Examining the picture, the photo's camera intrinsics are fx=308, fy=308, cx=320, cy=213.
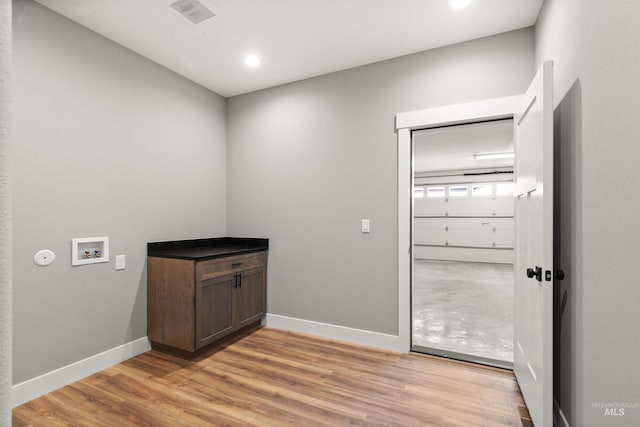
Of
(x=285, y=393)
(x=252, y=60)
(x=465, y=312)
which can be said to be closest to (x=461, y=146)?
(x=465, y=312)

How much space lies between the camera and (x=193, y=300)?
2.59 meters

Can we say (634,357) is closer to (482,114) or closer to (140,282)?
(482,114)

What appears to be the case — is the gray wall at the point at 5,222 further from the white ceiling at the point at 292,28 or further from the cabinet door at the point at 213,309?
the cabinet door at the point at 213,309

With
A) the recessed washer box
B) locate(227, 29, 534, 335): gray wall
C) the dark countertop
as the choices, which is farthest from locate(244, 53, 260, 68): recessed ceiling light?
the recessed washer box

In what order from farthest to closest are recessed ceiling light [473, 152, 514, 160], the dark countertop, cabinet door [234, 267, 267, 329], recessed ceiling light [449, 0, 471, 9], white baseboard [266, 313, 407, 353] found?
1. recessed ceiling light [473, 152, 514, 160]
2. cabinet door [234, 267, 267, 329]
3. white baseboard [266, 313, 407, 353]
4. the dark countertop
5. recessed ceiling light [449, 0, 471, 9]

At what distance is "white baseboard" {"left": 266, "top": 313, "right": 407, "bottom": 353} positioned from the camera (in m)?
2.87

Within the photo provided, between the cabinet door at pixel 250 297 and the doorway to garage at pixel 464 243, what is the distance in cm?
162

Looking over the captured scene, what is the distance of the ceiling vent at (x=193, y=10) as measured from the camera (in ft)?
7.10

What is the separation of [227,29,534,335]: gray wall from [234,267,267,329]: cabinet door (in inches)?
4.5

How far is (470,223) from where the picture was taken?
8258mm

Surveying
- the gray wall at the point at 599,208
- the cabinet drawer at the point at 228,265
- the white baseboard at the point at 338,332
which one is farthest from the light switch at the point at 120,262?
the gray wall at the point at 599,208

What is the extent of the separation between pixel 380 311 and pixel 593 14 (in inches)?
98.2

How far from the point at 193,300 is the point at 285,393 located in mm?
1068

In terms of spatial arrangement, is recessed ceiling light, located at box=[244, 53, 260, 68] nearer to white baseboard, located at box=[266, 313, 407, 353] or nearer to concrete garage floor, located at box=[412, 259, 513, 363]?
white baseboard, located at box=[266, 313, 407, 353]
